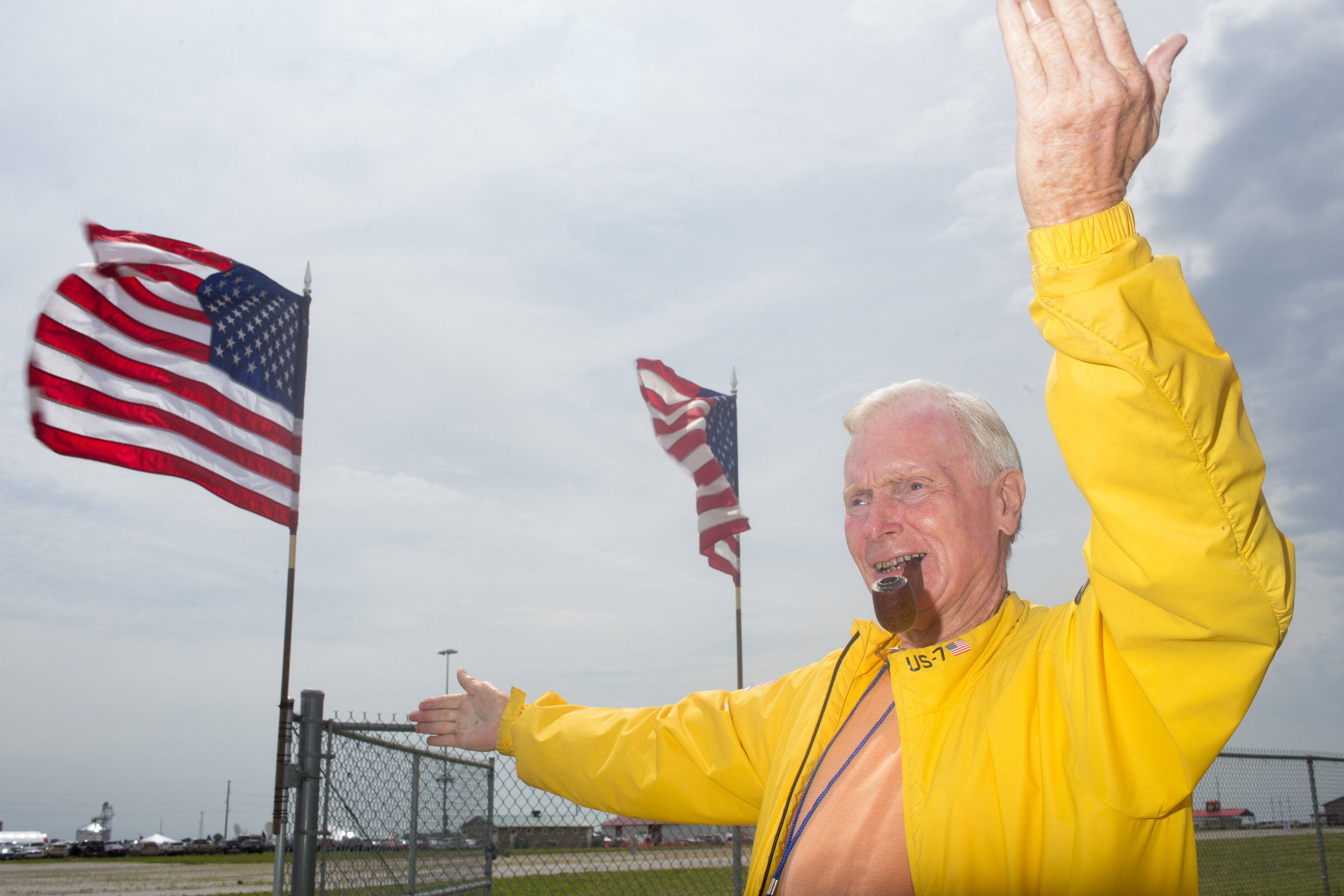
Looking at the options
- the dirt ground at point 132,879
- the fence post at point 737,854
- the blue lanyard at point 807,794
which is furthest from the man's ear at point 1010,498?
the dirt ground at point 132,879

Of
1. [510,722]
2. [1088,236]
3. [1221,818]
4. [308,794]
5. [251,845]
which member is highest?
[1088,236]

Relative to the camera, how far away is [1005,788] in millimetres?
1675

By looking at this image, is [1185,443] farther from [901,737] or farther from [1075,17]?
[901,737]

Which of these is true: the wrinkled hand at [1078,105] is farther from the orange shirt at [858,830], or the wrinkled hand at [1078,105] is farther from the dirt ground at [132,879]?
the dirt ground at [132,879]

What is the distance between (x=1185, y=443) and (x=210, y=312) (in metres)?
6.48

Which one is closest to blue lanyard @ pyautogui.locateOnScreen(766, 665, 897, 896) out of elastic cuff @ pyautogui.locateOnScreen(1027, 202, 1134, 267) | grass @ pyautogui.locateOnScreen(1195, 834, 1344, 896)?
elastic cuff @ pyautogui.locateOnScreen(1027, 202, 1134, 267)

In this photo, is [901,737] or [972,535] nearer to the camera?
[901,737]

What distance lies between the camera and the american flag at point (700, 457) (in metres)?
10.3

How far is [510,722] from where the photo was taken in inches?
107

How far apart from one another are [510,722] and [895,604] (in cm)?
135

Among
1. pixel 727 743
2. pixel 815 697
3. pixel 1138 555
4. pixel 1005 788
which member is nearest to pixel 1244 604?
pixel 1138 555

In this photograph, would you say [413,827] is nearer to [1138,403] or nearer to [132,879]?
[1138,403]

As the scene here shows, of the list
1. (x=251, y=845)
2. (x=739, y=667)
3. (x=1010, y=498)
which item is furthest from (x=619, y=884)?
(x=251, y=845)

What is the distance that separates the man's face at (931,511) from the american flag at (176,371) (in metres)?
5.01
